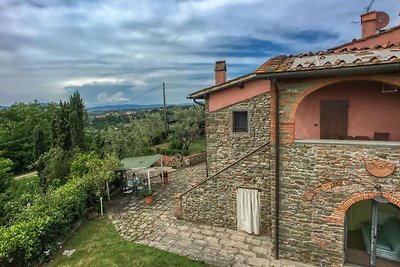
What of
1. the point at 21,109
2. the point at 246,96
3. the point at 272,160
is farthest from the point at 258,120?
the point at 21,109

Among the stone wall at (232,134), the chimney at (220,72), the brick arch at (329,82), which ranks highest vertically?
the chimney at (220,72)

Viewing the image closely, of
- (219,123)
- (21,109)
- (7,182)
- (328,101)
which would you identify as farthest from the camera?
(21,109)

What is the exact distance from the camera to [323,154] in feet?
25.6

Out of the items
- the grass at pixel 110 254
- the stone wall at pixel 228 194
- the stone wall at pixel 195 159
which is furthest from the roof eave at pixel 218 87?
the stone wall at pixel 195 159

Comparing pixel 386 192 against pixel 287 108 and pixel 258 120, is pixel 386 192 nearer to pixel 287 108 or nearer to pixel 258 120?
pixel 287 108

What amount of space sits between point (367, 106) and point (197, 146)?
2220cm

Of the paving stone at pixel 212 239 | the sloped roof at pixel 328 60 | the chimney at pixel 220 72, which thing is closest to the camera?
the sloped roof at pixel 328 60

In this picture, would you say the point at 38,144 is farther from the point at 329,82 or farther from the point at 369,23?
the point at 369,23

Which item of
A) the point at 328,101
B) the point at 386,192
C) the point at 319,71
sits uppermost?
the point at 319,71

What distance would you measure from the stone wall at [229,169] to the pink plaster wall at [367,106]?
2968 mm

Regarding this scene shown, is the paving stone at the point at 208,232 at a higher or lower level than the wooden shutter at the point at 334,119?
lower

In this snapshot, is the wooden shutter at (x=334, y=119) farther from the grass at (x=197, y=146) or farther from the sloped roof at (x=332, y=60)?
the grass at (x=197, y=146)

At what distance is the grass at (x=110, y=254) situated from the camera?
30.3 feet

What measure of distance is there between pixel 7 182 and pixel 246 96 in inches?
855
